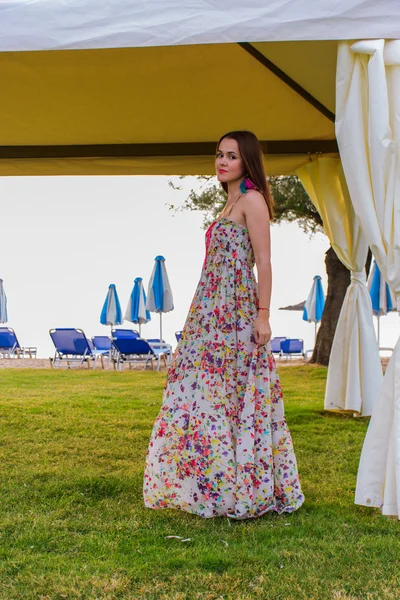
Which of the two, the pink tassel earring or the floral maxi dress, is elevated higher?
the pink tassel earring

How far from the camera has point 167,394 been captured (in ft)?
10.7

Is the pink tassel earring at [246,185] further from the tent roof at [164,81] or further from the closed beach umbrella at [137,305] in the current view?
the closed beach umbrella at [137,305]

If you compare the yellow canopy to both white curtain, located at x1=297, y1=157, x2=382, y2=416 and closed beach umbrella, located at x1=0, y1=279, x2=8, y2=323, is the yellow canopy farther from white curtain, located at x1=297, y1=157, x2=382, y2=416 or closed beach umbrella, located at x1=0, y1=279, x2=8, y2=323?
closed beach umbrella, located at x1=0, y1=279, x2=8, y2=323

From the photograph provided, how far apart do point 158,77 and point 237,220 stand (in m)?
1.71

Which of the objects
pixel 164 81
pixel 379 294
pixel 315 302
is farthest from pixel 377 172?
pixel 315 302

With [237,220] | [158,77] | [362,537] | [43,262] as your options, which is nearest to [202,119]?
[158,77]

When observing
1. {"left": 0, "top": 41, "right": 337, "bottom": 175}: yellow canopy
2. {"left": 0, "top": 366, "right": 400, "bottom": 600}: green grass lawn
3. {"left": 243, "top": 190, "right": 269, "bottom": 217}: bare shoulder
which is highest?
{"left": 0, "top": 41, "right": 337, "bottom": 175}: yellow canopy

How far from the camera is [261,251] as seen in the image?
315cm

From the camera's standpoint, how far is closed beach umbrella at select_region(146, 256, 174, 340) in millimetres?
14125

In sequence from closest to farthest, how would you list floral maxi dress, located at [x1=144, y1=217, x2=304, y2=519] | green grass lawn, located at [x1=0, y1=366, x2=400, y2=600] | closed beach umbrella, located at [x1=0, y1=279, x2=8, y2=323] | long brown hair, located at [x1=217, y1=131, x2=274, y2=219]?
1. green grass lawn, located at [x1=0, y1=366, x2=400, y2=600]
2. floral maxi dress, located at [x1=144, y1=217, x2=304, y2=519]
3. long brown hair, located at [x1=217, y1=131, x2=274, y2=219]
4. closed beach umbrella, located at [x1=0, y1=279, x2=8, y2=323]

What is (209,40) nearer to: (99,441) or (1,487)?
(1,487)

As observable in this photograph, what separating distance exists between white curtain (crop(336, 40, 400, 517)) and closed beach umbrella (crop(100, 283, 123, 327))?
14163 millimetres

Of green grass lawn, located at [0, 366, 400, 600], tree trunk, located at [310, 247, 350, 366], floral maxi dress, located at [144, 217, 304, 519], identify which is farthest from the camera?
tree trunk, located at [310, 247, 350, 366]

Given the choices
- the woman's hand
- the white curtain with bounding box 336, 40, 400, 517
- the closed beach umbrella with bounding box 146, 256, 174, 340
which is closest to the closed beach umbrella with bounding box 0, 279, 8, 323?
the closed beach umbrella with bounding box 146, 256, 174, 340
